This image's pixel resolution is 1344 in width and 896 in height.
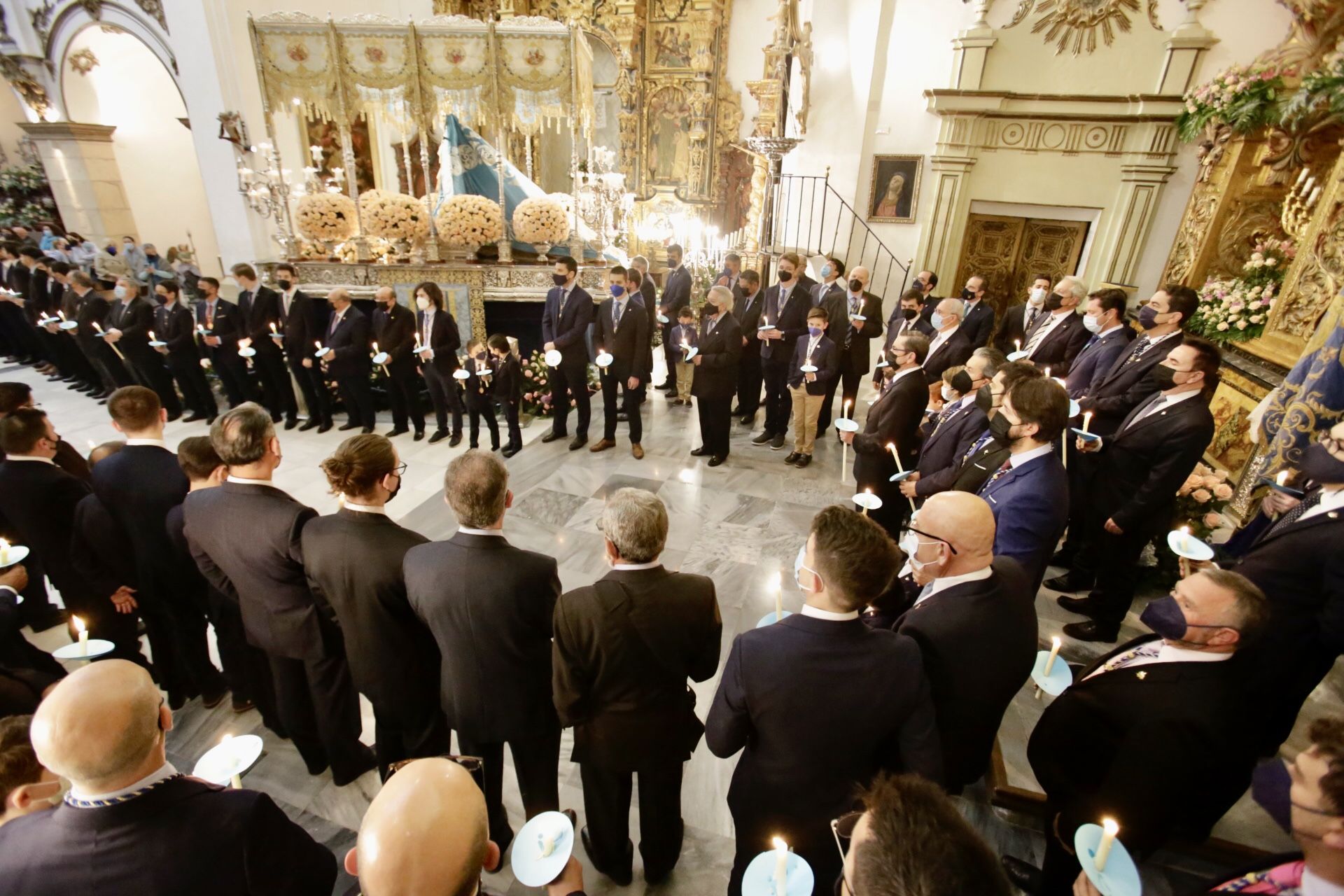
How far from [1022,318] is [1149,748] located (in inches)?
252

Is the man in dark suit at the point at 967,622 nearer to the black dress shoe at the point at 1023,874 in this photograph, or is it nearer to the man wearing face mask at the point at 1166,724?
the man wearing face mask at the point at 1166,724

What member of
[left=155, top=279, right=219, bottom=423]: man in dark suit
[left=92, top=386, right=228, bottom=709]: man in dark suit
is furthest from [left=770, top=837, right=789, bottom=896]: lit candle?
[left=155, top=279, right=219, bottom=423]: man in dark suit

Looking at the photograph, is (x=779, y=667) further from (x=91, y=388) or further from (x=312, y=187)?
(x=91, y=388)

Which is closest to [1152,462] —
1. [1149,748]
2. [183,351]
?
[1149,748]

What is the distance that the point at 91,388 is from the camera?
321 inches

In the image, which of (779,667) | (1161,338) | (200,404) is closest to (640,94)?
(200,404)

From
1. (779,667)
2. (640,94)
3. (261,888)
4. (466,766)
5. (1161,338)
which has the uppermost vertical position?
(640,94)

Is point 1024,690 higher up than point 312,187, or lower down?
lower down

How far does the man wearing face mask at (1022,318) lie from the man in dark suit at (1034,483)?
461 cm

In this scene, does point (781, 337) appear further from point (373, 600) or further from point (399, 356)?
point (373, 600)

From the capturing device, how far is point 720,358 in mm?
5668

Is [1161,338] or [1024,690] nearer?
[1024,690]

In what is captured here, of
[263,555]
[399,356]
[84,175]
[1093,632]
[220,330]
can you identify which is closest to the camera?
[263,555]

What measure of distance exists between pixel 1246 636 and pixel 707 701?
2.26 meters
